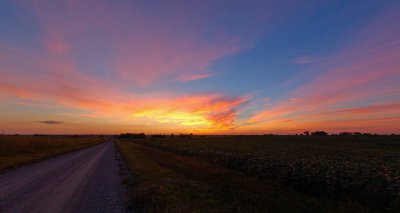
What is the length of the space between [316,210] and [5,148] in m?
46.6

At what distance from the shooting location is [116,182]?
16422 mm

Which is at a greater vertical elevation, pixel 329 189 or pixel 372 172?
pixel 372 172

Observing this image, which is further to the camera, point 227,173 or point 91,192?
point 227,173

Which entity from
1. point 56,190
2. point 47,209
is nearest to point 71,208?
point 47,209

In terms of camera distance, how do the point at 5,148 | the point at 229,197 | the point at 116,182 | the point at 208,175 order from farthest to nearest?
1. the point at 5,148
2. the point at 208,175
3. the point at 116,182
4. the point at 229,197

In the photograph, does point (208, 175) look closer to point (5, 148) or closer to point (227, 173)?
point (227, 173)

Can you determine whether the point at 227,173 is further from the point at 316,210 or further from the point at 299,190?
the point at 316,210

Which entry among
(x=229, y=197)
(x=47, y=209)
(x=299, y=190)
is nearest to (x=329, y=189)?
(x=299, y=190)

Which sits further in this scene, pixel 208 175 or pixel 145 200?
pixel 208 175

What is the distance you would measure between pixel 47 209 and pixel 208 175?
11496mm

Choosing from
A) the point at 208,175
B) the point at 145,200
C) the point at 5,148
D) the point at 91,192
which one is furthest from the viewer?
the point at 5,148

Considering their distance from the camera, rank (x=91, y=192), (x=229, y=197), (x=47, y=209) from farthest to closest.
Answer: (x=91, y=192), (x=229, y=197), (x=47, y=209)

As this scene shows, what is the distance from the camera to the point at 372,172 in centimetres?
1264

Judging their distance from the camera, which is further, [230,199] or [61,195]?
[61,195]
